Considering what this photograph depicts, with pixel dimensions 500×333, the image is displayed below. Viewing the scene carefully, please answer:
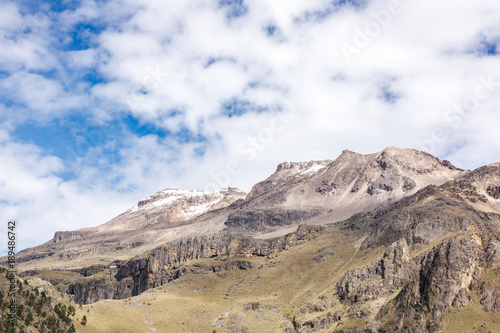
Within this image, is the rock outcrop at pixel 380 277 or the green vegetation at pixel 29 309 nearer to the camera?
the green vegetation at pixel 29 309

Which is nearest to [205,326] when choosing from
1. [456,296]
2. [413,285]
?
[413,285]

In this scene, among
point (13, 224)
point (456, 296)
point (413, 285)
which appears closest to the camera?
point (13, 224)

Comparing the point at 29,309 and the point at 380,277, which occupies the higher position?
the point at 380,277

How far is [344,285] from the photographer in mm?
191750

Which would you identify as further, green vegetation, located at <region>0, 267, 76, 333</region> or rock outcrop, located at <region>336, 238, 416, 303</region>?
rock outcrop, located at <region>336, 238, 416, 303</region>

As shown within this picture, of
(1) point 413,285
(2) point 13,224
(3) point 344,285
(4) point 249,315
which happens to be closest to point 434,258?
(1) point 413,285

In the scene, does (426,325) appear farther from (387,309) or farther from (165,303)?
(165,303)

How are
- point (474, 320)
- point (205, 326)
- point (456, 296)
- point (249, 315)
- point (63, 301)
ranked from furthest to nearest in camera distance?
point (249, 315), point (205, 326), point (456, 296), point (474, 320), point (63, 301)

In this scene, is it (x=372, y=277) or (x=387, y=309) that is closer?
(x=387, y=309)

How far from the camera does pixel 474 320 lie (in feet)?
449

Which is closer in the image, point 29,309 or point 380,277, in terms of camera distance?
point 29,309

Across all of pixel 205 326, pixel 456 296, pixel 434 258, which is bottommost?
pixel 205 326

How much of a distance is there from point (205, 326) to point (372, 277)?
7189cm

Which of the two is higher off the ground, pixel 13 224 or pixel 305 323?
pixel 13 224
